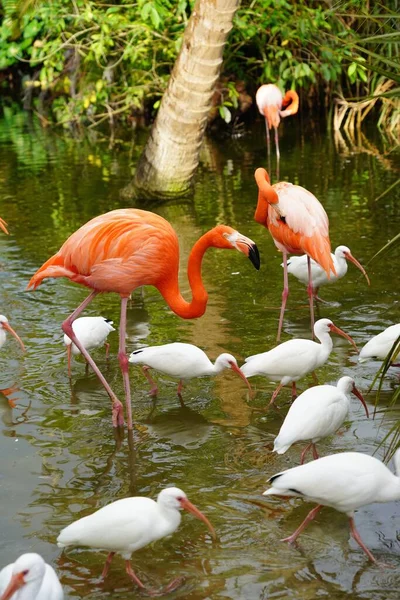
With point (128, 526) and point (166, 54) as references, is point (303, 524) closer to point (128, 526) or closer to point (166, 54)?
point (128, 526)

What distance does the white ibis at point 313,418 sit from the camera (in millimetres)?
4859

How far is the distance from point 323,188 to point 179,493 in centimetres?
852

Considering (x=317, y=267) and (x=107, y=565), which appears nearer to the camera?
(x=107, y=565)

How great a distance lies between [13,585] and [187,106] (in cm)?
821

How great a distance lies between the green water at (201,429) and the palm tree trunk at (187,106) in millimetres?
368

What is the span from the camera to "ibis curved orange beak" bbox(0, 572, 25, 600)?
3.45 metres

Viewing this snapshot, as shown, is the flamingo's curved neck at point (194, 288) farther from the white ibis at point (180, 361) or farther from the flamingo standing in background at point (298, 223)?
the flamingo standing in background at point (298, 223)

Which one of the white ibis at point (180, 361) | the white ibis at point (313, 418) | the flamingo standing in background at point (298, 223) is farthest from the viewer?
the flamingo standing in background at point (298, 223)

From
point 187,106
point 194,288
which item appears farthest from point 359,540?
point 187,106

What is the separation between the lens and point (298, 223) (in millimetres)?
7035

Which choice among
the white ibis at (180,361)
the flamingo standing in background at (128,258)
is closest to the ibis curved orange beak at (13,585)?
the flamingo standing in background at (128,258)

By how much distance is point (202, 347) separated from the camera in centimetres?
697

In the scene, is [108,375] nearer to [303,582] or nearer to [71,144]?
[303,582]

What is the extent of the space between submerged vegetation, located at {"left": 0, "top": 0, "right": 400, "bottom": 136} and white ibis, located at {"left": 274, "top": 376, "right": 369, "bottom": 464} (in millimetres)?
9023
